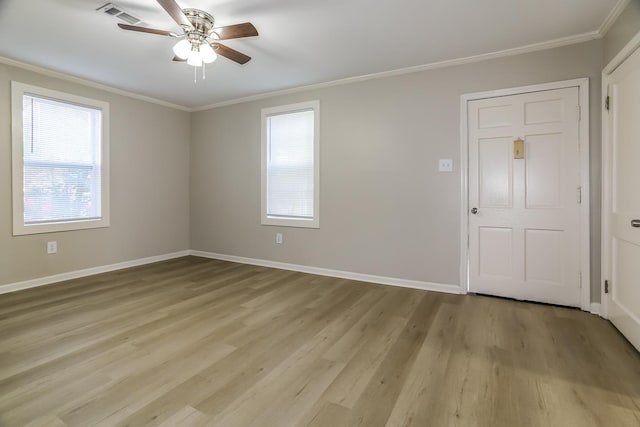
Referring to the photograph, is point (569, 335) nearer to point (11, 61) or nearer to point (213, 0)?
point (213, 0)

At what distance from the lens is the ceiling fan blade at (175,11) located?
1976 millimetres

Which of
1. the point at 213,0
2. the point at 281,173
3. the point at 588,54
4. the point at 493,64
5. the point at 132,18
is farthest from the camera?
the point at 281,173

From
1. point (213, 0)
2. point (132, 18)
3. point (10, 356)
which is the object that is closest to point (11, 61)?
point (132, 18)

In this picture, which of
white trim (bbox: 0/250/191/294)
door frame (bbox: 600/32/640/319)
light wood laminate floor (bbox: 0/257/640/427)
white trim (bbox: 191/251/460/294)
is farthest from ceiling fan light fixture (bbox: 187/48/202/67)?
door frame (bbox: 600/32/640/319)

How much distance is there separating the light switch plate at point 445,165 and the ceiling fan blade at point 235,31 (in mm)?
2255

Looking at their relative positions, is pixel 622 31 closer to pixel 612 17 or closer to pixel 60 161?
pixel 612 17

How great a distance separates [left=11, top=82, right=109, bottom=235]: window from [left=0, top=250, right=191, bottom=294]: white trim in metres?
0.56

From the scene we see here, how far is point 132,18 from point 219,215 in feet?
9.92

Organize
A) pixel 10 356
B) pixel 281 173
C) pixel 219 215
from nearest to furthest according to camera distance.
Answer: pixel 10 356, pixel 281 173, pixel 219 215

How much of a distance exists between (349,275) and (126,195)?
3.37 meters

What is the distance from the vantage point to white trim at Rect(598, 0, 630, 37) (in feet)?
7.53

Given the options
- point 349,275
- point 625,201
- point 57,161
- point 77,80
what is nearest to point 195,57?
point 77,80

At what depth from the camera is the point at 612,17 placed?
8.09 feet

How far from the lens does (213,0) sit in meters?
2.32
